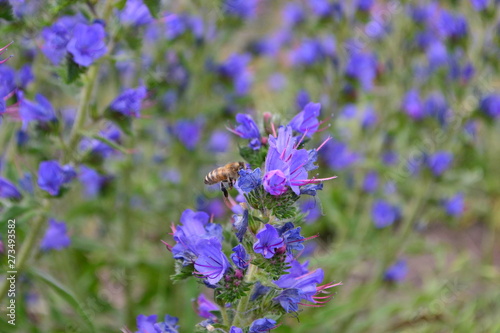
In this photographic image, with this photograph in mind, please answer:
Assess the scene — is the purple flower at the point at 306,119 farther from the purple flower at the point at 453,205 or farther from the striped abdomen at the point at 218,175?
the purple flower at the point at 453,205

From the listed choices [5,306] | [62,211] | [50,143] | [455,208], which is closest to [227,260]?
[50,143]

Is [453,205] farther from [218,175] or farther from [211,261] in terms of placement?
[211,261]

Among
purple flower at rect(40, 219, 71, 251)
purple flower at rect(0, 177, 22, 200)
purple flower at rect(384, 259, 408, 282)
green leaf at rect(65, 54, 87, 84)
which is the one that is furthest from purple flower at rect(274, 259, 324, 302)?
purple flower at rect(384, 259, 408, 282)

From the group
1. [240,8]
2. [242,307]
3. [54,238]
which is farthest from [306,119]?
[240,8]

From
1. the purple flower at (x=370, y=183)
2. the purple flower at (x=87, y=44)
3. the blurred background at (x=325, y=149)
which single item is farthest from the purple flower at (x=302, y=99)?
the purple flower at (x=87, y=44)

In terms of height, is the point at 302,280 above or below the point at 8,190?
below

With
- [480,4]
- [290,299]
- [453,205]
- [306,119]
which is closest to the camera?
[290,299]
